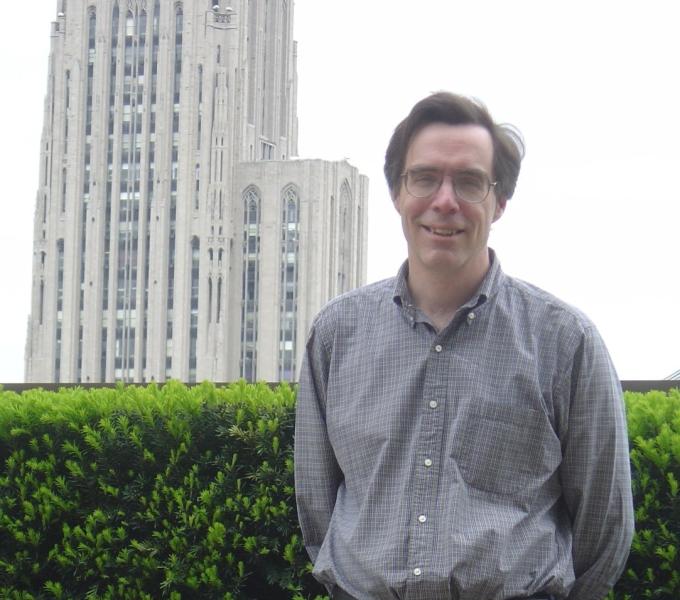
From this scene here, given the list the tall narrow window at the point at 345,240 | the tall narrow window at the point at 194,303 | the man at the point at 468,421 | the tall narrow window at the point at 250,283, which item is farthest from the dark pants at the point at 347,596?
the tall narrow window at the point at 345,240

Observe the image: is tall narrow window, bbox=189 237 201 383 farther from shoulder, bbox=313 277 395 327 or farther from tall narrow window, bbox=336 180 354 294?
shoulder, bbox=313 277 395 327

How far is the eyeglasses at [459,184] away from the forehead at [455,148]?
0.02m

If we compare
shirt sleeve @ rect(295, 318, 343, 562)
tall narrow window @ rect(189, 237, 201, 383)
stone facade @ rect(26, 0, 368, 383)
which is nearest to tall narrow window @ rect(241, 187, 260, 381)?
stone facade @ rect(26, 0, 368, 383)

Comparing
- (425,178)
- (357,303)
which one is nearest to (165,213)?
(357,303)

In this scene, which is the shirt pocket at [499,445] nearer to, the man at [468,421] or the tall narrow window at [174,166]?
the man at [468,421]

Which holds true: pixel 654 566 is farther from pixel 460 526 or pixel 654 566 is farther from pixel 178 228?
pixel 178 228

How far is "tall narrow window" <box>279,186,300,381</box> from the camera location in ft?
267

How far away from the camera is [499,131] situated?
134 inches

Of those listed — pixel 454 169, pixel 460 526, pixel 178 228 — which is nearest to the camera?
pixel 460 526

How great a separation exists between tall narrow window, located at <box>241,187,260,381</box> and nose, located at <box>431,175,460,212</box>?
78.1 metres

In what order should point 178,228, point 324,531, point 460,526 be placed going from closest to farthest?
point 460,526 < point 324,531 < point 178,228

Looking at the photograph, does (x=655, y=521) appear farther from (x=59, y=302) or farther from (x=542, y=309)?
(x=59, y=302)

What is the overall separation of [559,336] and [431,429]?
48cm

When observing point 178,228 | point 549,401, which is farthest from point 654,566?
point 178,228
